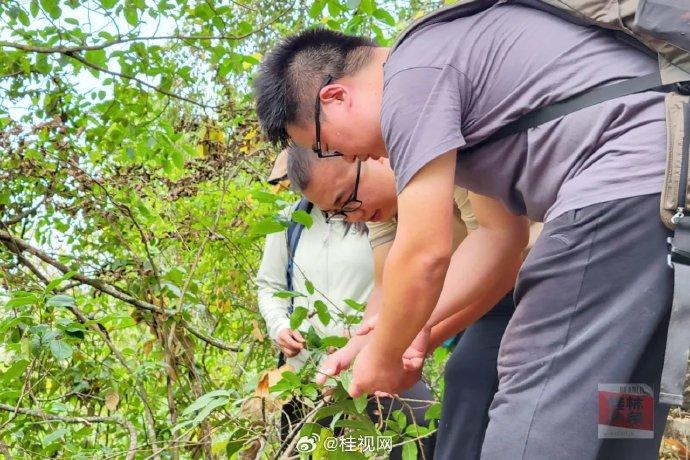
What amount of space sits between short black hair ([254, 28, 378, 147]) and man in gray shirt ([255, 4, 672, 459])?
15cm

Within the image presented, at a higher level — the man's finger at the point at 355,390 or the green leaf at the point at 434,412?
the man's finger at the point at 355,390

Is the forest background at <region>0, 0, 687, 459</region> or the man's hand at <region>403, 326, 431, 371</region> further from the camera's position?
the forest background at <region>0, 0, 687, 459</region>

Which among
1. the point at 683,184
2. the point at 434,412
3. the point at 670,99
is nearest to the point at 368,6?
the point at 434,412

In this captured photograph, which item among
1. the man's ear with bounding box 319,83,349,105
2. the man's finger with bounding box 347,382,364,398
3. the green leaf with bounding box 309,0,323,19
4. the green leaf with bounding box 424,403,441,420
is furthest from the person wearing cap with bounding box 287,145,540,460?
the green leaf with bounding box 309,0,323,19

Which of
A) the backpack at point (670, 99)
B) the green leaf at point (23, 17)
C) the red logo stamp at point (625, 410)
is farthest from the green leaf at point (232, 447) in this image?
the green leaf at point (23, 17)

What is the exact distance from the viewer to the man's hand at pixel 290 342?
10.0 feet

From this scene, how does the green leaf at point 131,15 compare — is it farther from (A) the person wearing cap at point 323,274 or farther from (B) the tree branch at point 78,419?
(B) the tree branch at point 78,419

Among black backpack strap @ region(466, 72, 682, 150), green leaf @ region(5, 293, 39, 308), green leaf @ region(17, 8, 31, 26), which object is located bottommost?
green leaf @ region(5, 293, 39, 308)

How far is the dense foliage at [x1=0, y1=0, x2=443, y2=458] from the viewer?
2836 mm

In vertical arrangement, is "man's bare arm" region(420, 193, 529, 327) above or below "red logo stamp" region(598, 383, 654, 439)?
above

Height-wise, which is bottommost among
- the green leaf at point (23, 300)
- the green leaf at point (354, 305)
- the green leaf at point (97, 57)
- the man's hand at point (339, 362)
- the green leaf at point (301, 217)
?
the man's hand at point (339, 362)

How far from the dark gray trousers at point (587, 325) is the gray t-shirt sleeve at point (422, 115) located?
0.84 ft

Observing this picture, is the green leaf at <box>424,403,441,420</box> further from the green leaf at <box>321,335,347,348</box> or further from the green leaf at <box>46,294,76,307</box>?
the green leaf at <box>46,294,76,307</box>

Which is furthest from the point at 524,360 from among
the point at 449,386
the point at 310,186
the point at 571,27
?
the point at 310,186
